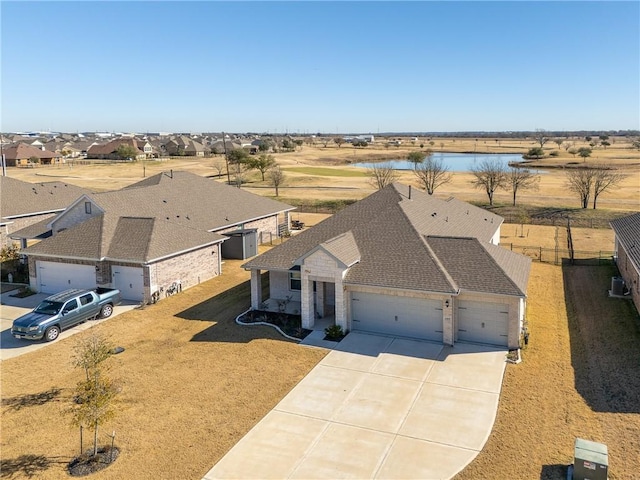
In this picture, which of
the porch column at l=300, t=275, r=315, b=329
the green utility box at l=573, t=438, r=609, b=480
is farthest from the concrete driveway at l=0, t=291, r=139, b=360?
the green utility box at l=573, t=438, r=609, b=480

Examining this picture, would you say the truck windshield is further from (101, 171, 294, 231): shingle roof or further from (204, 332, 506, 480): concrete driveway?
(204, 332, 506, 480): concrete driveway

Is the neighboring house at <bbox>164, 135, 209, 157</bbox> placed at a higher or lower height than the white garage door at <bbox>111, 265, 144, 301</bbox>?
higher

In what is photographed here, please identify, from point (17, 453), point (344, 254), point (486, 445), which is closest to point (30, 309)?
point (17, 453)

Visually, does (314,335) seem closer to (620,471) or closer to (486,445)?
(486,445)

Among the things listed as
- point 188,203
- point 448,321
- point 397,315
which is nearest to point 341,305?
point 397,315

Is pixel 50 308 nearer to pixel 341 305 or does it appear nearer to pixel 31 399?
pixel 31 399

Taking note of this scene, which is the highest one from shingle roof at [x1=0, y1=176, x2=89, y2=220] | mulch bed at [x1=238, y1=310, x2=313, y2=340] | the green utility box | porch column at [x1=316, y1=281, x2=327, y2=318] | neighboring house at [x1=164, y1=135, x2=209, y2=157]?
neighboring house at [x1=164, y1=135, x2=209, y2=157]
